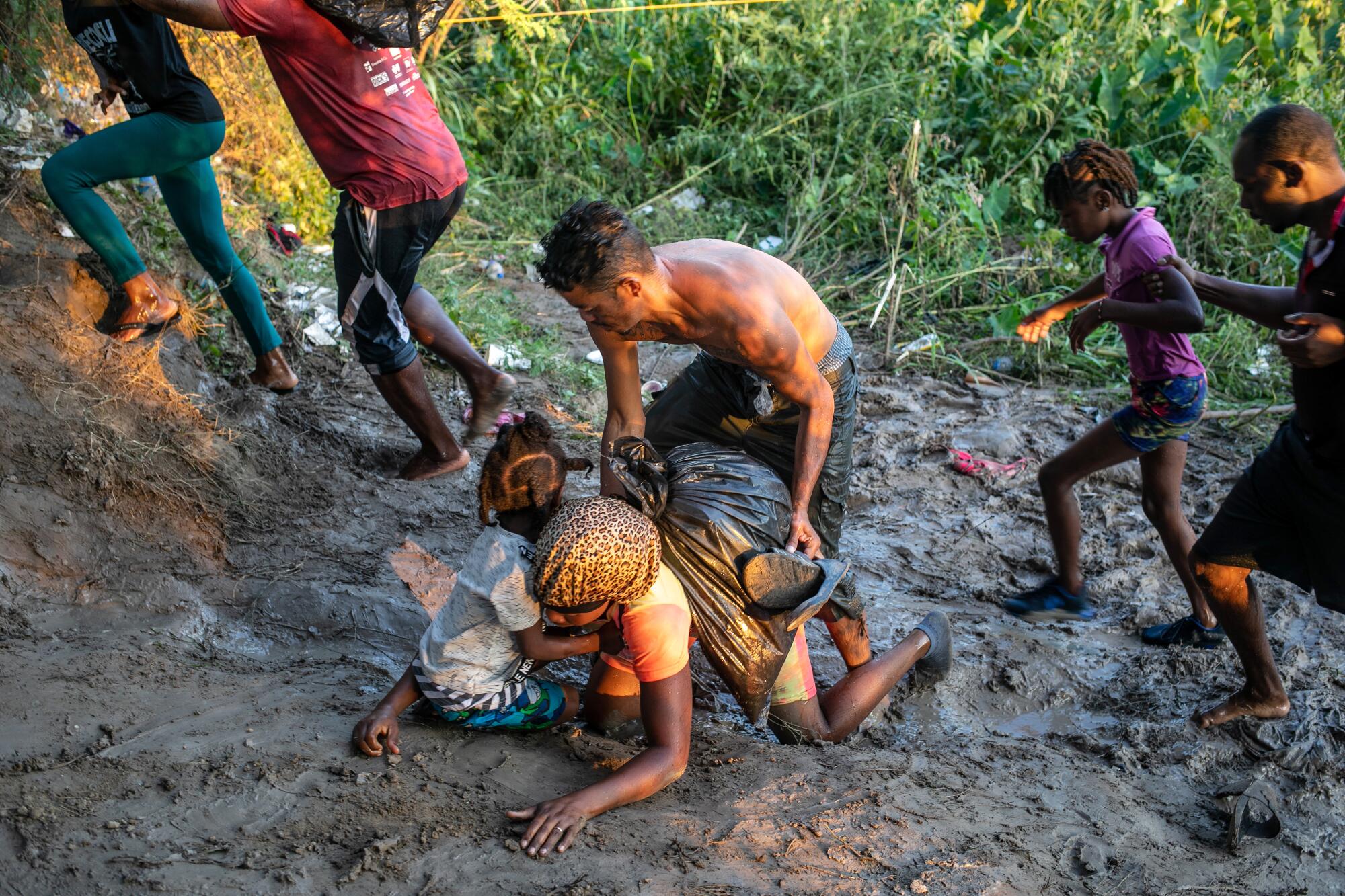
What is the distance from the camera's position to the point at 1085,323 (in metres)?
3.44

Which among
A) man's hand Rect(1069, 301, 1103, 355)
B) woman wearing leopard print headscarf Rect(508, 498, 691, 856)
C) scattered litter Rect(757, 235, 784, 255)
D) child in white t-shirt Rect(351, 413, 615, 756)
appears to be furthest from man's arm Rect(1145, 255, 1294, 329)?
scattered litter Rect(757, 235, 784, 255)

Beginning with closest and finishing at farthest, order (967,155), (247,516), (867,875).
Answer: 1. (867,875)
2. (247,516)
3. (967,155)

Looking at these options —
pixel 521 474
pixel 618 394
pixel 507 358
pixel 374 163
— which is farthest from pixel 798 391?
pixel 507 358

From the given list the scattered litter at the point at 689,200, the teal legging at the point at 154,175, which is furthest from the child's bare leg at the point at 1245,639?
the scattered litter at the point at 689,200

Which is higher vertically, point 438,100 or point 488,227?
point 438,100

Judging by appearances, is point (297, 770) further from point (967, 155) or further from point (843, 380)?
point (967, 155)

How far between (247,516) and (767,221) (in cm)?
438

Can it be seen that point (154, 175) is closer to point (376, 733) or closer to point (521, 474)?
point (521, 474)

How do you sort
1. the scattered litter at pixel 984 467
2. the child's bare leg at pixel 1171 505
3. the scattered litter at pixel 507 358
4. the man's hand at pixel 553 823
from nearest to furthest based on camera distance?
the man's hand at pixel 553 823, the child's bare leg at pixel 1171 505, the scattered litter at pixel 984 467, the scattered litter at pixel 507 358

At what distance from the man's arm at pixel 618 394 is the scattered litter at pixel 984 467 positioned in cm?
214

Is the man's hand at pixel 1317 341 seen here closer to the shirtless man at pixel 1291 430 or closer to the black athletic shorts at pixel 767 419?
the shirtless man at pixel 1291 430

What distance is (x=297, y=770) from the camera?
8.05 ft

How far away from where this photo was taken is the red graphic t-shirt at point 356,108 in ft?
10.5

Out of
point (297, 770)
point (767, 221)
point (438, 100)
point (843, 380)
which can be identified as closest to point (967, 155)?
point (767, 221)
